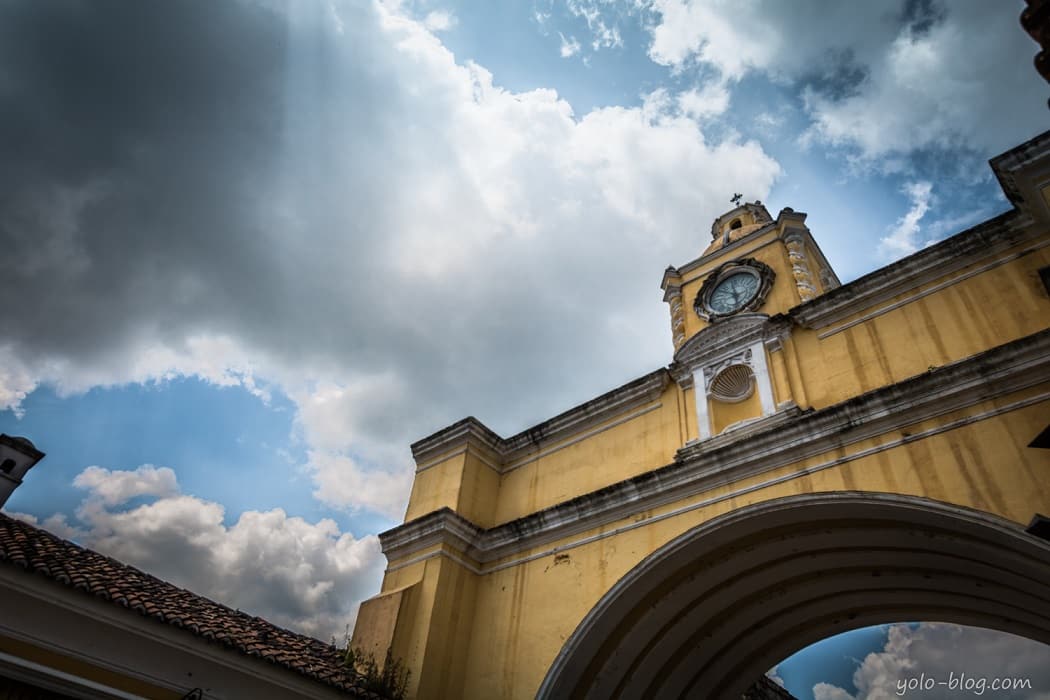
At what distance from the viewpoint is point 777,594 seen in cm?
941

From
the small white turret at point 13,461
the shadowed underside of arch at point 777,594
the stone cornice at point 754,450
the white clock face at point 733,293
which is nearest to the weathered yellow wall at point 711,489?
the stone cornice at point 754,450

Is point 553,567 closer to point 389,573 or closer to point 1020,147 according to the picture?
point 389,573

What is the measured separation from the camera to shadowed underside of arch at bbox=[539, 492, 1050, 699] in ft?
25.2

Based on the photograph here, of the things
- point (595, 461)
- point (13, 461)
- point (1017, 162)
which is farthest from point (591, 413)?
point (13, 461)

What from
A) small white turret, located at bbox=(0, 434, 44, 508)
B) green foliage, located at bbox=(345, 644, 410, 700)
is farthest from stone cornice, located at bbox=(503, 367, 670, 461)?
small white turret, located at bbox=(0, 434, 44, 508)

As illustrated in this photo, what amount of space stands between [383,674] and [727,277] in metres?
8.20

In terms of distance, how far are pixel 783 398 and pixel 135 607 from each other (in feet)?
25.9

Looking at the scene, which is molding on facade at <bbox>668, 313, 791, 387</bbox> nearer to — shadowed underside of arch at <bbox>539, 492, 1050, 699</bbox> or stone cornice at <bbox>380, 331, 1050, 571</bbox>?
stone cornice at <bbox>380, 331, 1050, 571</bbox>

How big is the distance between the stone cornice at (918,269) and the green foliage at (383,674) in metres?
Answer: 7.38

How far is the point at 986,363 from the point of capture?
713 cm

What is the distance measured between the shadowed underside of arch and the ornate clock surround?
146 inches

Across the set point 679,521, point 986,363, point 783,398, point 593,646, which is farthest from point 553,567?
point 986,363

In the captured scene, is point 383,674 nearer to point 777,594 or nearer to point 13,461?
point 777,594

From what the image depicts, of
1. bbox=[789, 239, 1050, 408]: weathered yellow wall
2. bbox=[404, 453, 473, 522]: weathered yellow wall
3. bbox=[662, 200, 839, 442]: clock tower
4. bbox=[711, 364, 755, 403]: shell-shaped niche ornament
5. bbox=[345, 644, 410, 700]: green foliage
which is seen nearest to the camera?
bbox=[789, 239, 1050, 408]: weathered yellow wall
